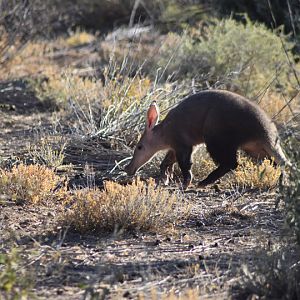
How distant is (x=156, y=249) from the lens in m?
6.57

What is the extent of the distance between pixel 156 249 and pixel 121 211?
515 mm

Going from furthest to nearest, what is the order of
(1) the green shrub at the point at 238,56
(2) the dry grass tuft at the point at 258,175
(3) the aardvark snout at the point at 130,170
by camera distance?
(1) the green shrub at the point at 238,56 < (3) the aardvark snout at the point at 130,170 < (2) the dry grass tuft at the point at 258,175

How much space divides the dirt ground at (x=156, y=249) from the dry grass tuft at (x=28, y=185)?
0.32 feet

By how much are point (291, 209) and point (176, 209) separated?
1.68 m

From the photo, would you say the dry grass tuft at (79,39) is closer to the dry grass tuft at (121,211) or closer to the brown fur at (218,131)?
the brown fur at (218,131)

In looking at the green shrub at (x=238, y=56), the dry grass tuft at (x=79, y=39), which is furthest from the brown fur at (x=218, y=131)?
the dry grass tuft at (x=79, y=39)

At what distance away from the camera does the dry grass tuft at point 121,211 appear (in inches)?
272

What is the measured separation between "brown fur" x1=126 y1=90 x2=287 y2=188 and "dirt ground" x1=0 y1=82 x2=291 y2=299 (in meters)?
0.36

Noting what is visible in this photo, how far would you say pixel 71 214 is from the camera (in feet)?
22.9

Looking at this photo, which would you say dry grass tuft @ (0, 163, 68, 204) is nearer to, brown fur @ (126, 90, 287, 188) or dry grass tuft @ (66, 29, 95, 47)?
brown fur @ (126, 90, 287, 188)

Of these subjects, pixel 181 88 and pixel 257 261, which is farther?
pixel 181 88

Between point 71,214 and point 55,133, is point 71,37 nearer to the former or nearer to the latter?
point 55,133

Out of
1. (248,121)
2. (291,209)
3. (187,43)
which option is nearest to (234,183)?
(248,121)

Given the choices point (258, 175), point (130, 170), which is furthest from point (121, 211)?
point (130, 170)
